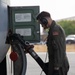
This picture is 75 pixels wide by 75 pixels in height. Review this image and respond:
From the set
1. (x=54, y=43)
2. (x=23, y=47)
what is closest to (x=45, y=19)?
(x=54, y=43)

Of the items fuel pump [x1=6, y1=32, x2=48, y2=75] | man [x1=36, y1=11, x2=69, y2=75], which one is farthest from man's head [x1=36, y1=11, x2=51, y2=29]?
fuel pump [x1=6, y1=32, x2=48, y2=75]

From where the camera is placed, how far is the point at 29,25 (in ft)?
21.9

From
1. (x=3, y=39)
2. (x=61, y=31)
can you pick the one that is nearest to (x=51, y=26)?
(x=61, y=31)

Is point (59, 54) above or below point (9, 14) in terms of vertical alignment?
below

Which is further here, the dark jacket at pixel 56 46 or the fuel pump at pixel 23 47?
the fuel pump at pixel 23 47

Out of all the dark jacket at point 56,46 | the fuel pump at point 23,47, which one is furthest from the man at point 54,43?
the fuel pump at point 23,47

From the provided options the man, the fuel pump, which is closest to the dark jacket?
the man

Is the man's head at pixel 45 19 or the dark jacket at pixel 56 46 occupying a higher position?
the man's head at pixel 45 19

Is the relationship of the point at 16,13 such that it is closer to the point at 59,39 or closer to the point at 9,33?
the point at 9,33

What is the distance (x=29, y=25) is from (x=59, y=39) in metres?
1.17

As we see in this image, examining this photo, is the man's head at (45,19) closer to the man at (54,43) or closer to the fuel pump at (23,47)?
the man at (54,43)

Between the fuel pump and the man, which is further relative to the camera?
the fuel pump

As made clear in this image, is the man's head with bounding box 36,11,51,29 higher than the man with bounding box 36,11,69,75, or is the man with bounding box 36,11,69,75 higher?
the man's head with bounding box 36,11,51,29

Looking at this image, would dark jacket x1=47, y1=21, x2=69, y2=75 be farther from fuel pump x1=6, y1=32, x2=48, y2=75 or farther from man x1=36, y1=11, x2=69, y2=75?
fuel pump x1=6, y1=32, x2=48, y2=75
